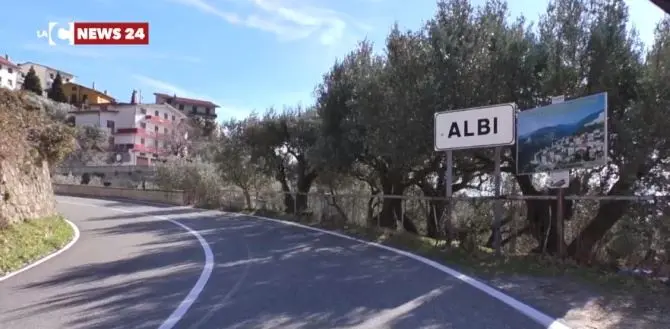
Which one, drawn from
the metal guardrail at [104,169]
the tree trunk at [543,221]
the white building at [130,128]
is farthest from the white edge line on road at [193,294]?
the white building at [130,128]

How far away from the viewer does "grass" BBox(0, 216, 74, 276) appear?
1110cm

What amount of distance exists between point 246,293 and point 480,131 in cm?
641

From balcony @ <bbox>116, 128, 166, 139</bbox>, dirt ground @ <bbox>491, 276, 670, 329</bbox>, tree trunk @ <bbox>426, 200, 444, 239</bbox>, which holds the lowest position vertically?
dirt ground @ <bbox>491, 276, 670, 329</bbox>

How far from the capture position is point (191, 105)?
127m

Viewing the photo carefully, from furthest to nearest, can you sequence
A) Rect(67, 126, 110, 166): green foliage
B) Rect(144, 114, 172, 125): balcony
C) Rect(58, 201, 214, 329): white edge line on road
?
Rect(144, 114, 172, 125): balcony < Rect(67, 126, 110, 166): green foliage < Rect(58, 201, 214, 329): white edge line on road

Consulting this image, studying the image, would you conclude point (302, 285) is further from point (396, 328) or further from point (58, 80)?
point (58, 80)

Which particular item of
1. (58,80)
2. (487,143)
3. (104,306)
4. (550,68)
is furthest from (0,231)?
(58,80)

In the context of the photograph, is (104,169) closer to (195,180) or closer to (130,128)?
(130,128)

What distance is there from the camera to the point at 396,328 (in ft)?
19.5

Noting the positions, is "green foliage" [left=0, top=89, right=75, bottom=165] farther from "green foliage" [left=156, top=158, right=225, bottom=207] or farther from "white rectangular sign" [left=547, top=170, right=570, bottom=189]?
"green foliage" [left=156, top=158, right=225, bottom=207]

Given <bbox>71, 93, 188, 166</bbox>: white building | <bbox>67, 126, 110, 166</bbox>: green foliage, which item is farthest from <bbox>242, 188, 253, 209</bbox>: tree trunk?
<bbox>71, 93, 188, 166</bbox>: white building

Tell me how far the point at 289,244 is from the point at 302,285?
621 centimetres

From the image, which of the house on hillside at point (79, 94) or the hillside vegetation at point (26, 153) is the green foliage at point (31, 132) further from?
the house on hillside at point (79, 94)

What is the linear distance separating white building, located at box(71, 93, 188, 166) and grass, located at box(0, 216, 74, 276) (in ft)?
250
